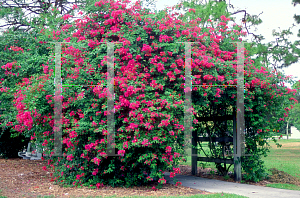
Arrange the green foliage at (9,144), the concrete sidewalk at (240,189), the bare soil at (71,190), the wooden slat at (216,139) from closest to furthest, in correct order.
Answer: the concrete sidewalk at (240,189)
the bare soil at (71,190)
the wooden slat at (216,139)
the green foliage at (9,144)

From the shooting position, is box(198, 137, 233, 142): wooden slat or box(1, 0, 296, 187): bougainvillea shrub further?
box(198, 137, 233, 142): wooden slat

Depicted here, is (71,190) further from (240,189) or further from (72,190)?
(240,189)

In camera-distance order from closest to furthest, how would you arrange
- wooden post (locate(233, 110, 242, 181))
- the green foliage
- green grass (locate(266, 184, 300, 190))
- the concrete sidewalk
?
the concrete sidewalk, green grass (locate(266, 184, 300, 190)), wooden post (locate(233, 110, 242, 181)), the green foliage

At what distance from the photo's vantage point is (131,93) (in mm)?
6934

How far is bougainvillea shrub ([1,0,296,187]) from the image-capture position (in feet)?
23.0

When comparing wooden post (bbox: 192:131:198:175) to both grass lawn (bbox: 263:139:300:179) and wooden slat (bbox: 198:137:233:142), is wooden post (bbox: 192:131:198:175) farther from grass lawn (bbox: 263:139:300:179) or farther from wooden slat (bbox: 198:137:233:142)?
grass lawn (bbox: 263:139:300:179)

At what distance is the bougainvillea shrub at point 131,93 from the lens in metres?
7.02

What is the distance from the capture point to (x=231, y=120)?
9727 mm

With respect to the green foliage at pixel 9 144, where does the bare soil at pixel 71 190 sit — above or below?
below

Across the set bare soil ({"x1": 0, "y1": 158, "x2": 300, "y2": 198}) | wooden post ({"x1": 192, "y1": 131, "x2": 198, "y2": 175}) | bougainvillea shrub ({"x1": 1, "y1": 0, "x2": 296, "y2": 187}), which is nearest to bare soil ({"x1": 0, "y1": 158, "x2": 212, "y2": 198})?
bare soil ({"x1": 0, "y1": 158, "x2": 300, "y2": 198})

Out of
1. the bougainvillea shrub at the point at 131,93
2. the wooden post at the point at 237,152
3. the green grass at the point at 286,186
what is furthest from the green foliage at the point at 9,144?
the green grass at the point at 286,186

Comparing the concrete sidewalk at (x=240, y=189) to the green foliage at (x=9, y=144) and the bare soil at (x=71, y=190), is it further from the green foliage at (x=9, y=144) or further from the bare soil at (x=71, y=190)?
the green foliage at (x=9, y=144)

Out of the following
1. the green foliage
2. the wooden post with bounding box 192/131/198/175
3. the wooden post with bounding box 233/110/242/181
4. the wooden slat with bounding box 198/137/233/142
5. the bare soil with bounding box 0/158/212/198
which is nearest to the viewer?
the bare soil with bounding box 0/158/212/198

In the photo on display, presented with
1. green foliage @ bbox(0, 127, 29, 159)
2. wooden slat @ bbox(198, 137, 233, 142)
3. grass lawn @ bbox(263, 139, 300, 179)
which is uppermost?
wooden slat @ bbox(198, 137, 233, 142)
